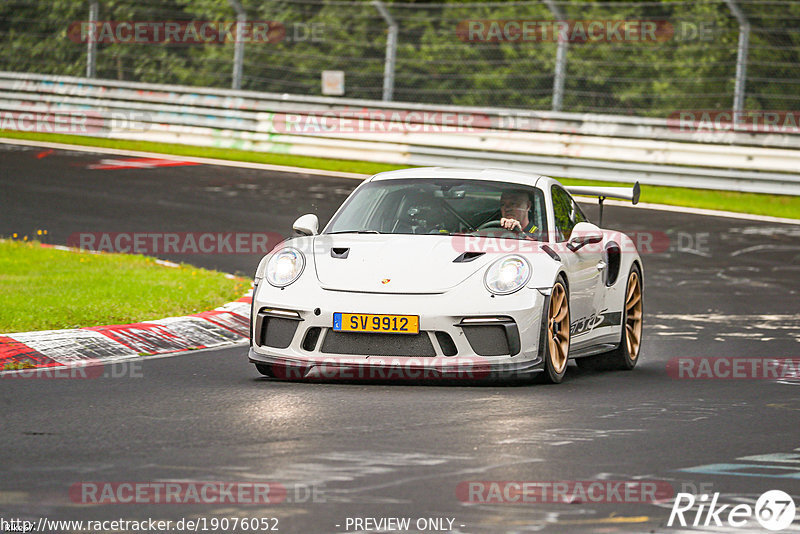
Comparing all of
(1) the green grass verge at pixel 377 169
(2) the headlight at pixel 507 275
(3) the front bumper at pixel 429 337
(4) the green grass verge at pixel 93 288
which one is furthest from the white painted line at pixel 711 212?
(3) the front bumper at pixel 429 337

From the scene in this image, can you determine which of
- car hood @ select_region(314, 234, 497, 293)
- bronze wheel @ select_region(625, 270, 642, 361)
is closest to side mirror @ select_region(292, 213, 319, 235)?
car hood @ select_region(314, 234, 497, 293)

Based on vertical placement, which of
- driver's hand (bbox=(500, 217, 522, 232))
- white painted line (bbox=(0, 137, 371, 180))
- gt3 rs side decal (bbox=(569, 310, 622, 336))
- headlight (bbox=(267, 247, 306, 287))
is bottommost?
gt3 rs side decal (bbox=(569, 310, 622, 336))

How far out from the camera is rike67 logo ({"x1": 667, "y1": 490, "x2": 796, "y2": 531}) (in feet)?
16.2

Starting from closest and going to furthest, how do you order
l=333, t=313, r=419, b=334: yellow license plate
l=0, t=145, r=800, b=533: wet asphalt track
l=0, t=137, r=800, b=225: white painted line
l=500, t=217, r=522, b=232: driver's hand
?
1. l=0, t=145, r=800, b=533: wet asphalt track
2. l=333, t=313, r=419, b=334: yellow license plate
3. l=500, t=217, r=522, b=232: driver's hand
4. l=0, t=137, r=800, b=225: white painted line

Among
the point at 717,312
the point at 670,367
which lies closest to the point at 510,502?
the point at 670,367

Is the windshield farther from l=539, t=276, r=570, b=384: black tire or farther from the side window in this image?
l=539, t=276, r=570, b=384: black tire

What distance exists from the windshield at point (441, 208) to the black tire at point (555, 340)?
60 cm

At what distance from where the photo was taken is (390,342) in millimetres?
7805

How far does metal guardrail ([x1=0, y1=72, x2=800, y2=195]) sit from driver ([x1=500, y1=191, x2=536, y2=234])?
11.7 metres

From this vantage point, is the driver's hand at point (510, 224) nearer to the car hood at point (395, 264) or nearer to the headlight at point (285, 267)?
the car hood at point (395, 264)

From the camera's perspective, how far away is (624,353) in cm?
959

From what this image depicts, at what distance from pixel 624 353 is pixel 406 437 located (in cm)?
357

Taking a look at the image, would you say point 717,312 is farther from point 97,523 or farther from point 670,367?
point 97,523

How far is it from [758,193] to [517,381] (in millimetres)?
12834
